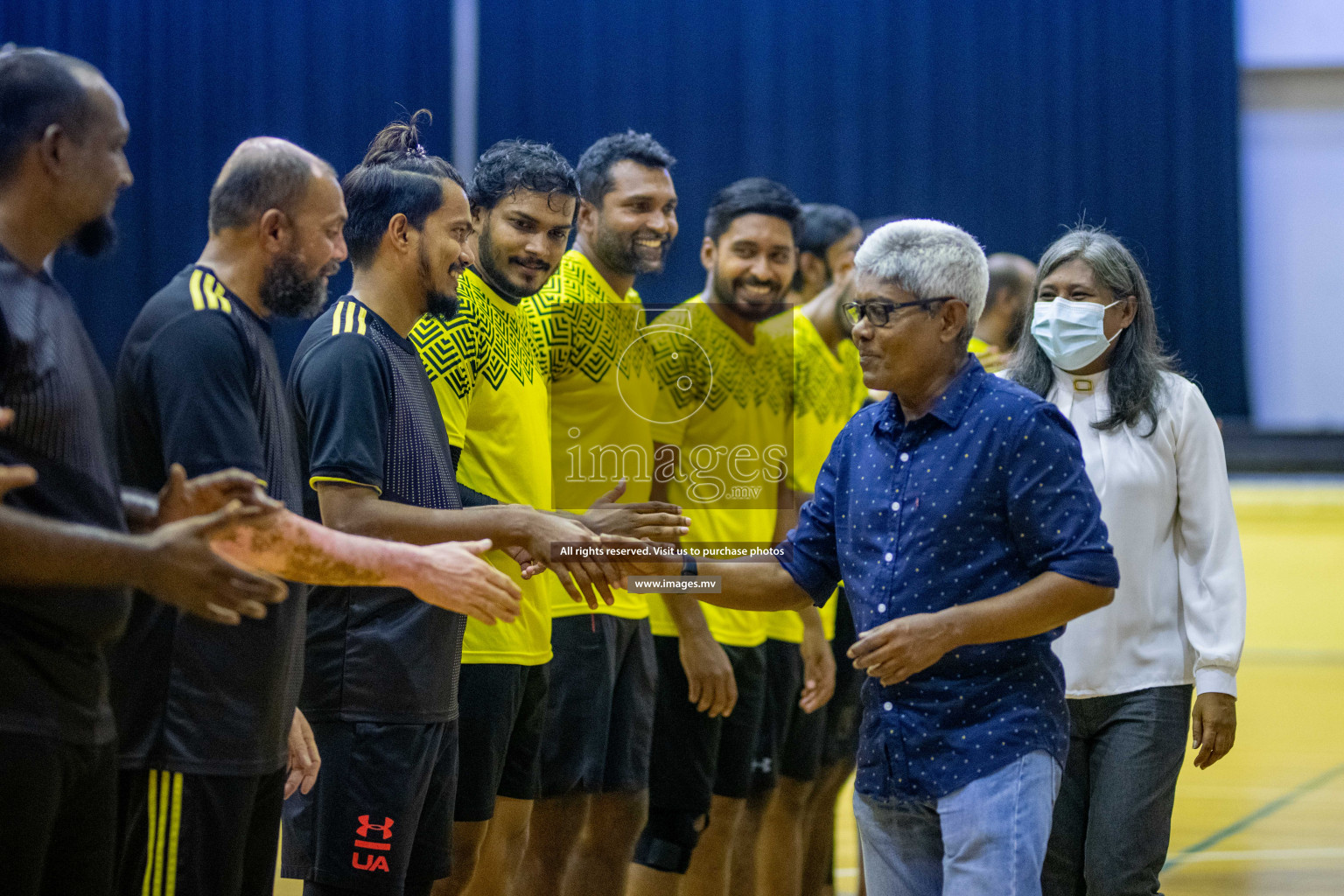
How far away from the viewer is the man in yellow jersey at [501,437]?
262 cm

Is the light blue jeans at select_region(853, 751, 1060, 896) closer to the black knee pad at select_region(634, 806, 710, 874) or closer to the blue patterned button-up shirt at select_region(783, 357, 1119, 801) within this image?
the blue patterned button-up shirt at select_region(783, 357, 1119, 801)

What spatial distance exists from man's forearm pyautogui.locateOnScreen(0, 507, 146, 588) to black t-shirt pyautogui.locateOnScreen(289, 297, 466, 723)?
0.67m

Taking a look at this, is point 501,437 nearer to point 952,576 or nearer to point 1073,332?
point 952,576

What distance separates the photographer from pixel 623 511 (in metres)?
2.37

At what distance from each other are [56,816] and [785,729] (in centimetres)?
257

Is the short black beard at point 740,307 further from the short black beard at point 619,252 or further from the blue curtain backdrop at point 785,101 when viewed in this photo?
the blue curtain backdrop at point 785,101

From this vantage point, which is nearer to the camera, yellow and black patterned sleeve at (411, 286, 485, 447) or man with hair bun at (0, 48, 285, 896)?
man with hair bun at (0, 48, 285, 896)

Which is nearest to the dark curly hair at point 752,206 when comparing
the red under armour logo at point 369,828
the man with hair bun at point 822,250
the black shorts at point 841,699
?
the man with hair bun at point 822,250

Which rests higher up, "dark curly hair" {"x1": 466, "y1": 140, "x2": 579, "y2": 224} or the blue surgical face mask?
"dark curly hair" {"x1": 466, "y1": 140, "x2": 579, "y2": 224}

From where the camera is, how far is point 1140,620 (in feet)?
8.82

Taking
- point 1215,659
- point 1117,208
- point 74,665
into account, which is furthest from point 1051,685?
point 1117,208

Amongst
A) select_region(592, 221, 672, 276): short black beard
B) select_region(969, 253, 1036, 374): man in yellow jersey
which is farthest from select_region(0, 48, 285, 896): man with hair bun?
select_region(969, 253, 1036, 374): man in yellow jersey

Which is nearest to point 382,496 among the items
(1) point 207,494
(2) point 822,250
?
(1) point 207,494

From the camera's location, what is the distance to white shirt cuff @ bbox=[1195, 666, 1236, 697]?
2.61 meters
